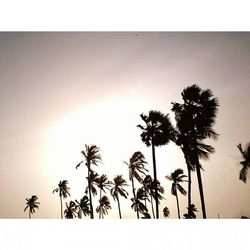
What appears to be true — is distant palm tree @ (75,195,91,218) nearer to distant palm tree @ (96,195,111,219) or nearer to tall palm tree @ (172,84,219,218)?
distant palm tree @ (96,195,111,219)

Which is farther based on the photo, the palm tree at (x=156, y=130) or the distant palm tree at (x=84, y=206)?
the distant palm tree at (x=84, y=206)

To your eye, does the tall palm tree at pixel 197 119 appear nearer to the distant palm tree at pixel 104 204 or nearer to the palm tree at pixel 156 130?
the palm tree at pixel 156 130

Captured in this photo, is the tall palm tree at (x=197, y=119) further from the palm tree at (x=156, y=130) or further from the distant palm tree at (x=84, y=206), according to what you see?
the distant palm tree at (x=84, y=206)

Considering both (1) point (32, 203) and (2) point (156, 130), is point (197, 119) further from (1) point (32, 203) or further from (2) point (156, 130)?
(1) point (32, 203)

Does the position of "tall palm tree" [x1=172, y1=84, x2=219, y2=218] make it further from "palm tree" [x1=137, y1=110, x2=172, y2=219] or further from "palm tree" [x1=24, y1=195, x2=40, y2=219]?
"palm tree" [x1=24, y1=195, x2=40, y2=219]

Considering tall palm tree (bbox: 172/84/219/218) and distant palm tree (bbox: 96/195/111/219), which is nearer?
tall palm tree (bbox: 172/84/219/218)

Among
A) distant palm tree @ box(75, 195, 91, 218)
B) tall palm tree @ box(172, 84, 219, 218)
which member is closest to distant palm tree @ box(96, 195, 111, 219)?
distant palm tree @ box(75, 195, 91, 218)

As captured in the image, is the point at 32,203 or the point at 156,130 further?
the point at 32,203

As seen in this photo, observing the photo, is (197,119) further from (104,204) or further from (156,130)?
(104,204)

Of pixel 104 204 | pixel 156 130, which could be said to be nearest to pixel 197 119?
pixel 156 130

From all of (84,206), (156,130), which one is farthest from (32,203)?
(156,130)

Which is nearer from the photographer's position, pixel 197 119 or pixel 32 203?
pixel 197 119

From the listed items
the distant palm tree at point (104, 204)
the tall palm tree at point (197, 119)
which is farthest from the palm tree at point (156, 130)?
the distant palm tree at point (104, 204)
